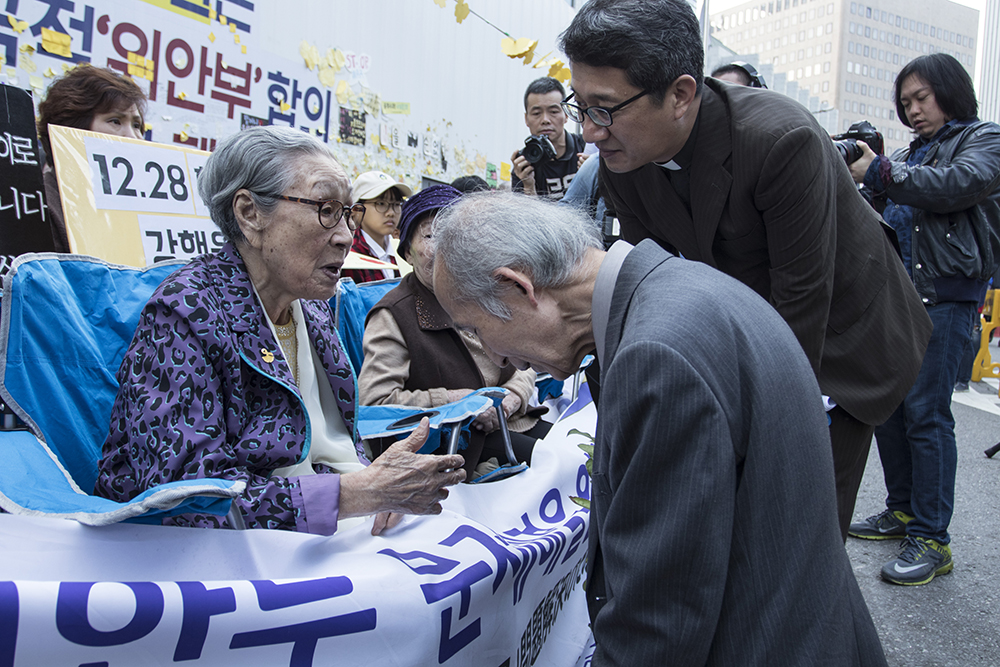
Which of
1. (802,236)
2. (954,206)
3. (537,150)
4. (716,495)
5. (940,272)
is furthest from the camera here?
(537,150)

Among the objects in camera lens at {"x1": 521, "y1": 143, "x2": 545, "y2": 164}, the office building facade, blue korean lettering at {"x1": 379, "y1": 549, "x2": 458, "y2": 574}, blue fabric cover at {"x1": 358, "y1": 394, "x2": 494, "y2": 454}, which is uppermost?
the office building facade

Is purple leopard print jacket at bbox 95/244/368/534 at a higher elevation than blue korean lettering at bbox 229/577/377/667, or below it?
higher

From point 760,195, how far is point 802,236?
147mm

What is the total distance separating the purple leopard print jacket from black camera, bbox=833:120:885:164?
2.20 m

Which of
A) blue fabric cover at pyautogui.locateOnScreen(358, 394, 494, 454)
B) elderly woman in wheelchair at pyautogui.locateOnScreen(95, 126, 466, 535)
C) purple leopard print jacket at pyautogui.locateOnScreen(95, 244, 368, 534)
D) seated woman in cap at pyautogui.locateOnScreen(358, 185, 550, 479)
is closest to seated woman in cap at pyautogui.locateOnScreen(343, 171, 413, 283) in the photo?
seated woman in cap at pyautogui.locateOnScreen(358, 185, 550, 479)

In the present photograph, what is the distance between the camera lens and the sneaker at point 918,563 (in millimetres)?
2891

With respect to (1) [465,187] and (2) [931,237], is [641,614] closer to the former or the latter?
(2) [931,237]

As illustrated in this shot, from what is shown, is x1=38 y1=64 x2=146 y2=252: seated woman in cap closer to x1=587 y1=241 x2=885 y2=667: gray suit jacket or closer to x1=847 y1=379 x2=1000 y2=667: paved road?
x1=587 y1=241 x2=885 y2=667: gray suit jacket

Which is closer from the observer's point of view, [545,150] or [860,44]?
[545,150]

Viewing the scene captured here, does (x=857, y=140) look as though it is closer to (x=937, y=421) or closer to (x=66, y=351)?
(x=937, y=421)

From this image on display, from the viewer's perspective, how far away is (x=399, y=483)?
4.99ft

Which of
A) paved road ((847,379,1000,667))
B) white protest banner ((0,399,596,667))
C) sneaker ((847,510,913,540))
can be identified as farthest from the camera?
sneaker ((847,510,913,540))

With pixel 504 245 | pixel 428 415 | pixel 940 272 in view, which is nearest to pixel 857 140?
pixel 940 272

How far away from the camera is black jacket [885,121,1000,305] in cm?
266
